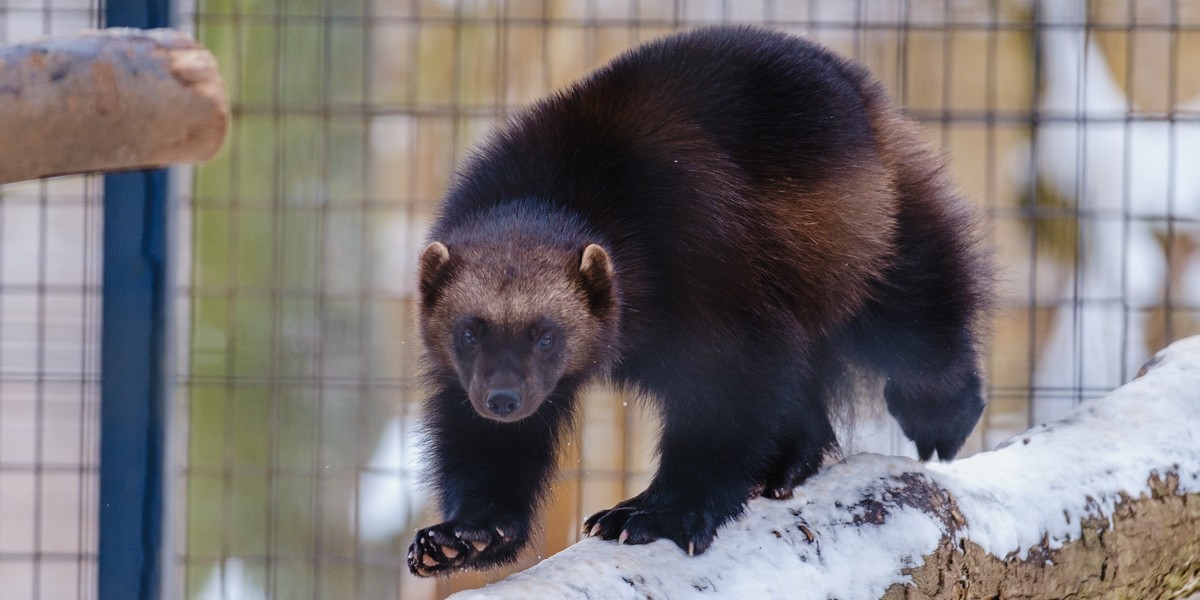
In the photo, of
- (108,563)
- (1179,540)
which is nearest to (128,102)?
(108,563)

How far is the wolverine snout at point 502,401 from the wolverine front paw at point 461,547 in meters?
0.24

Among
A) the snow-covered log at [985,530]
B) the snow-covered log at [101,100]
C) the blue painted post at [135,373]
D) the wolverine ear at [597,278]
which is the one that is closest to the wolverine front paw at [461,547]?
the snow-covered log at [985,530]

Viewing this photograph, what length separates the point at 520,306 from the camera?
6.07ft

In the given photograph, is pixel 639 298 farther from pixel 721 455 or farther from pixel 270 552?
pixel 270 552

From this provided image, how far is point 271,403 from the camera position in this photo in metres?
3.07

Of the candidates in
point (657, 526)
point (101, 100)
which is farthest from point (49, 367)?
point (101, 100)

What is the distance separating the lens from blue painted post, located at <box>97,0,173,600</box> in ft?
6.88

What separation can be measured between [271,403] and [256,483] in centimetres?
23

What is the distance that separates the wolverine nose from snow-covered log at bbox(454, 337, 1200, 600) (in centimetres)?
25

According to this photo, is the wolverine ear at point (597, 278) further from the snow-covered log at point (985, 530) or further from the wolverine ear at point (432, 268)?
the snow-covered log at point (985, 530)

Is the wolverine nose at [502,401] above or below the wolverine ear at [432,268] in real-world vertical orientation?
below

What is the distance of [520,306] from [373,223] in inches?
54.0

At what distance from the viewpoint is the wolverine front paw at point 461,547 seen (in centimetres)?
181

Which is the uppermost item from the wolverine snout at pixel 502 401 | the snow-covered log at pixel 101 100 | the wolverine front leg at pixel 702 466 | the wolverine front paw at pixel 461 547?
the snow-covered log at pixel 101 100
